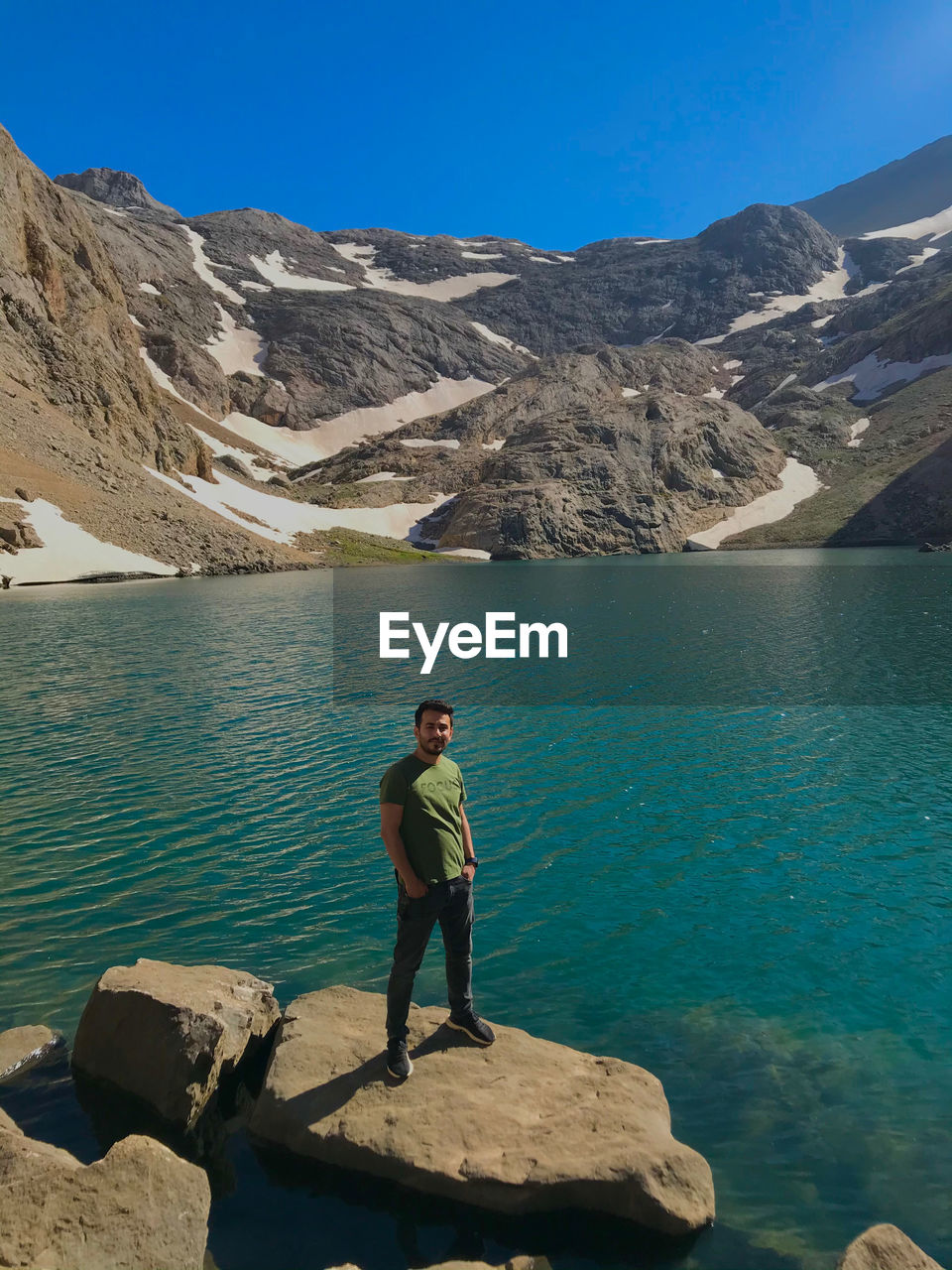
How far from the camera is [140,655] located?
1506 inches

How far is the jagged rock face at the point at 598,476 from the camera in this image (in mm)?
146875

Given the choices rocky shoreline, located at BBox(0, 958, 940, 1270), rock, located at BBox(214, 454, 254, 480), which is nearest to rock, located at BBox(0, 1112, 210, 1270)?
rocky shoreline, located at BBox(0, 958, 940, 1270)

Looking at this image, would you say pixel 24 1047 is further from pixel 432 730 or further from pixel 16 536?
pixel 16 536

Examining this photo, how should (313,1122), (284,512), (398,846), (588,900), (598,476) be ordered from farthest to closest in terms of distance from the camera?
(598,476) → (284,512) → (588,900) → (398,846) → (313,1122)

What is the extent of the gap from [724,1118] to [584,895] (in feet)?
18.1

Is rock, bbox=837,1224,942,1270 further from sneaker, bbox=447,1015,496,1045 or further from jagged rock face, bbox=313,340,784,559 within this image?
jagged rock face, bbox=313,340,784,559

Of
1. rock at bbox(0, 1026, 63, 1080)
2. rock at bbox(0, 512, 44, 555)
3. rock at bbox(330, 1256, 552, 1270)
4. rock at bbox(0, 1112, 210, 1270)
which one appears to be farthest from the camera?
rock at bbox(0, 512, 44, 555)

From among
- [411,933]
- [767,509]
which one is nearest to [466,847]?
[411,933]

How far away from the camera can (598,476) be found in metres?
156

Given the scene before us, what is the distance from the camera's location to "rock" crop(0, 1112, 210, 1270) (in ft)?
18.9

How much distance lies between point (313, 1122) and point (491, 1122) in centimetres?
178

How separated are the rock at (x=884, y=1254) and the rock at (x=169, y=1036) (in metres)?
6.13

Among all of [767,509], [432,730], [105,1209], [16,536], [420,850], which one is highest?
[767,509]

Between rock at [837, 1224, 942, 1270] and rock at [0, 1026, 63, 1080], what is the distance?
8658mm
